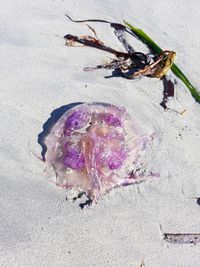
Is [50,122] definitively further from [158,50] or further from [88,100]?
[158,50]

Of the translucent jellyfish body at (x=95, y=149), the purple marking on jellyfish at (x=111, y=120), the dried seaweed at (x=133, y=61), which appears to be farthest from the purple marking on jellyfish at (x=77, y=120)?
the dried seaweed at (x=133, y=61)

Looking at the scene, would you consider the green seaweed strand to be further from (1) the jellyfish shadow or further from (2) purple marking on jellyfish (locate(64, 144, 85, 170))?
(2) purple marking on jellyfish (locate(64, 144, 85, 170))

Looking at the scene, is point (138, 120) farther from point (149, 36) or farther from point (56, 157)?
point (149, 36)

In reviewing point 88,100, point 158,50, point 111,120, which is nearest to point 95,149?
point 111,120

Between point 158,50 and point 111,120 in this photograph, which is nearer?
point 111,120

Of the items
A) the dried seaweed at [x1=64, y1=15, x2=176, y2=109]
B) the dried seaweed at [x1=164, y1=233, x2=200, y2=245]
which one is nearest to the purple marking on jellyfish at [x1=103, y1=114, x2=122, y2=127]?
the dried seaweed at [x1=64, y1=15, x2=176, y2=109]

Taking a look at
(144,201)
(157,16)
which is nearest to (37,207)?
(144,201)
